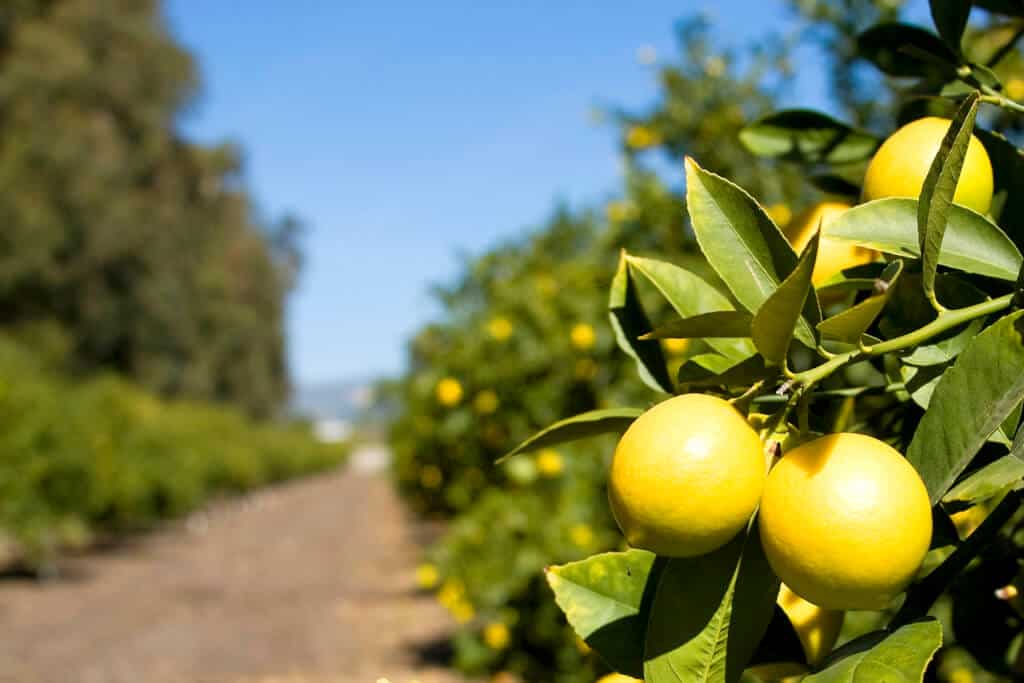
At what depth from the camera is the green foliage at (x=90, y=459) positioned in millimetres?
8898

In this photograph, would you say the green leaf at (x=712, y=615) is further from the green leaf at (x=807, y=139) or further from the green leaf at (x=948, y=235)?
the green leaf at (x=807, y=139)

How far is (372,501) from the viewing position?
74.3 ft

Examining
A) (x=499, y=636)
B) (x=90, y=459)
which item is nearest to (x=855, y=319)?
(x=499, y=636)

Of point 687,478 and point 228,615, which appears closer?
A: point 687,478

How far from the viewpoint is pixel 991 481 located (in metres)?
0.36

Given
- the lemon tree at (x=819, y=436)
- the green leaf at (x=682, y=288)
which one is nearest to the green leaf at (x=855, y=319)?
the lemon tree at (x=819, y=436)

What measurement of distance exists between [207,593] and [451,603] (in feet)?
18.7

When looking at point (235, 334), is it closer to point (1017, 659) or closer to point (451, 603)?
point (451, 603)

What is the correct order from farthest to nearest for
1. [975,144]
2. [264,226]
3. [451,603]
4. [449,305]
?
1. [264,226]
2. [449,305]
3. [451,603]
4. [975,144]

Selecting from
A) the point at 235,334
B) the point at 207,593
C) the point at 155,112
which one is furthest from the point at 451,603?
the point at 235,334

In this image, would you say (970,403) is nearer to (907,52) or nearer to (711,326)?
(711,326)

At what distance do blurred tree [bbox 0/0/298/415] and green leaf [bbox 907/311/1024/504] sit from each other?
15.6 meters

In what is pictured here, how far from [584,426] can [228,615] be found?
8.02m

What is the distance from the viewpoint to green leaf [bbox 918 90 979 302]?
38 cm
